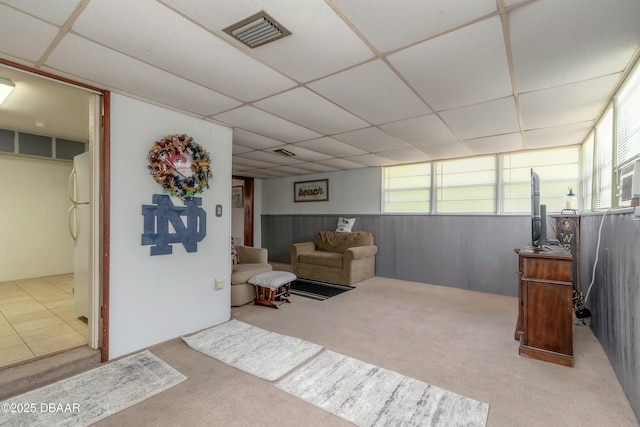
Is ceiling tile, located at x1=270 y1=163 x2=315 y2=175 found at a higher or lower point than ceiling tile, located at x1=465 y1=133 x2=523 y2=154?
lower

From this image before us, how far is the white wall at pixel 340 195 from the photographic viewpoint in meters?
6.04

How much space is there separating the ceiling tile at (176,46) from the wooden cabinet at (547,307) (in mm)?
2634

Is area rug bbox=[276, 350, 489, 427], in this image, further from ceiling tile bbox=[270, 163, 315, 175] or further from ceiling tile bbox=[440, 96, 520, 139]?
ceiling tile bbox=[270, 163, 315, 175]

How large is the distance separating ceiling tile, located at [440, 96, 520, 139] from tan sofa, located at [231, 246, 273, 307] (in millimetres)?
3160

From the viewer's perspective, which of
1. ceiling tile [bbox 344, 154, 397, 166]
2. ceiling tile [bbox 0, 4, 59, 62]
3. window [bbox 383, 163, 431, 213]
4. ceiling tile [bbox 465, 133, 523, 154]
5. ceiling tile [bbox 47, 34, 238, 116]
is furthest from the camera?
window [bbox 383, 163, 431, 213]

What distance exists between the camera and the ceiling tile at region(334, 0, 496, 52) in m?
1.44

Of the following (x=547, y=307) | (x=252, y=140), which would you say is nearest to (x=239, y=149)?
(x=252, y=140)

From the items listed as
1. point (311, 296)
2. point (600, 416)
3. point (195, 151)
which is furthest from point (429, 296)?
point (195, 151)

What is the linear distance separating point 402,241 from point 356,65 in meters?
4.12

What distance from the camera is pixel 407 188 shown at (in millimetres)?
5652

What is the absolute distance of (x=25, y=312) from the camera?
10.7 ft

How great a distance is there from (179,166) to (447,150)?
383 cm

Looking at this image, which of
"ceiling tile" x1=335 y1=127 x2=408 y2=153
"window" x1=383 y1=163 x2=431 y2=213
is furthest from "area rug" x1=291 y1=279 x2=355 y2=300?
"ceiling tile" x1=335 y1=127 x2=408 y2=153

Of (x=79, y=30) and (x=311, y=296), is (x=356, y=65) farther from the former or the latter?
(x=311, y=296)
